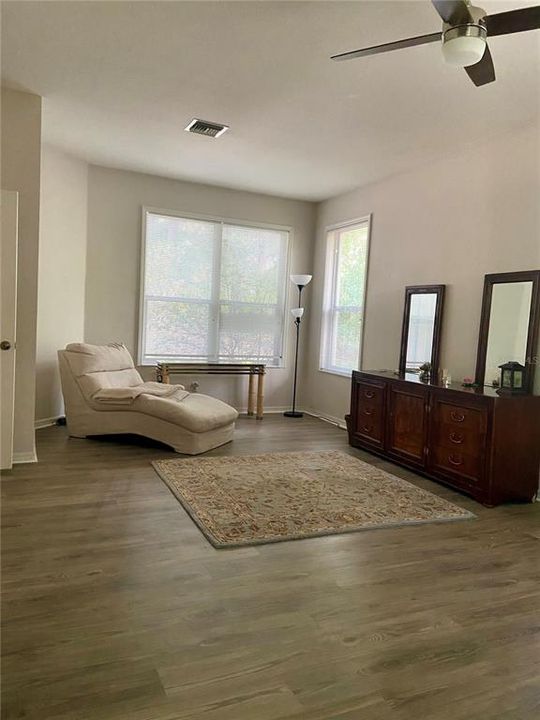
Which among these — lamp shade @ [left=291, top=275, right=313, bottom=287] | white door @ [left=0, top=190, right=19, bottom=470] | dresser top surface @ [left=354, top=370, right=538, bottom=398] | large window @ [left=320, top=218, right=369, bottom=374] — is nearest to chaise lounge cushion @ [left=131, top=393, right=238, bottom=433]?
white door @ [left=0, top=190, right=19, bottom=470]

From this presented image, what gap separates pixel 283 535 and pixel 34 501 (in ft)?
5.10

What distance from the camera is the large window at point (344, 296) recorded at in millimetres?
6031

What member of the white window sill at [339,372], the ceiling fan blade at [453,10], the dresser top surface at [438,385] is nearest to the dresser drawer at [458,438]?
the dresser top surface at [438,385]

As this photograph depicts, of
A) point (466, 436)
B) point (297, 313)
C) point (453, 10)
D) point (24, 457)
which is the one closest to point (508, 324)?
point (466, 436)

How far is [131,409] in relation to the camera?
473 cm

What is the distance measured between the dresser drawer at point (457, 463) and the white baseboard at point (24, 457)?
3059 millimetres

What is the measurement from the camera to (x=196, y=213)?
619 centimetres

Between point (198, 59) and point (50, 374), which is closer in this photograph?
point (198, 59)

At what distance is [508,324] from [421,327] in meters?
1.02

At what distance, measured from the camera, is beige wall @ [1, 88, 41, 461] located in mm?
3863

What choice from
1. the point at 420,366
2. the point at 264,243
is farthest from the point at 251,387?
the point at 420,366

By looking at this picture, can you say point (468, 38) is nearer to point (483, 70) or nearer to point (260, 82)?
point (483, 70)

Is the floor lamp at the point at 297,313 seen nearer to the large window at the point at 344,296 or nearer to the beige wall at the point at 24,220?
the large window at the point at 344,296

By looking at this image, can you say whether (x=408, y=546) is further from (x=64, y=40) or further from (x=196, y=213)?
(x=196, y=213)
